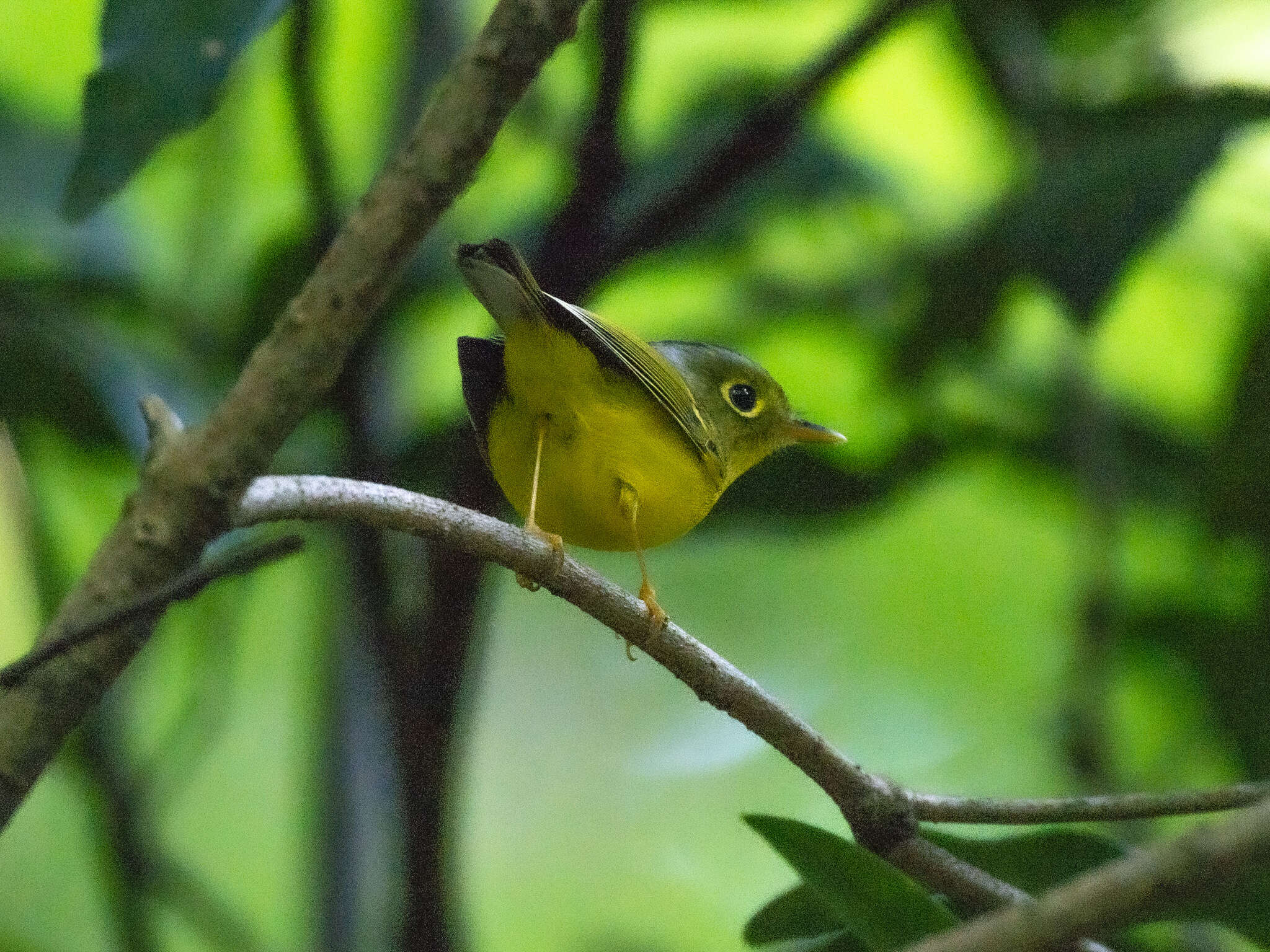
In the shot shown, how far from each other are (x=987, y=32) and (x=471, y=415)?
1.72 m

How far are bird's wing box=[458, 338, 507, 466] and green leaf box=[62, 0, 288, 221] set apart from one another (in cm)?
53

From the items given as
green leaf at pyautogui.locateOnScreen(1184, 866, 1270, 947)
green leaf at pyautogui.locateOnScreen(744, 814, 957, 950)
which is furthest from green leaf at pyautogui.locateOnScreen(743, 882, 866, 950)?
green leaf at pyautogui.locateOnScreen(1184, 866, 1270, 947)

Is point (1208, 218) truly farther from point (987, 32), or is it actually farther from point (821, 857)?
point (821, 857)

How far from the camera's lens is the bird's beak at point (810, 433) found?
243 cm

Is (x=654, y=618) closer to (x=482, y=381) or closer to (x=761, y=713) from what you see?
(x=761, y=713)

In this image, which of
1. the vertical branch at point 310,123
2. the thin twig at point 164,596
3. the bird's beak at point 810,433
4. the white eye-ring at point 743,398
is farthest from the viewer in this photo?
the bird's beak at point 810,433

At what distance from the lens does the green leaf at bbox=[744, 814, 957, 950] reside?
1.06 metres

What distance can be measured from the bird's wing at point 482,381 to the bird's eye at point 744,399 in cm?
51

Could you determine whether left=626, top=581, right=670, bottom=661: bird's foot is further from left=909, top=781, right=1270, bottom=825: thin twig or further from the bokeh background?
the bokeh background

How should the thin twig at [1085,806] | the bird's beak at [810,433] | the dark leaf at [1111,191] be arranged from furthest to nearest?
the bird's beak at [810,433], the dark leaf at [1111,191], the thin twig at [1085,806]

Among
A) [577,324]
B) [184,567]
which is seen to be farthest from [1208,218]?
[184,567]

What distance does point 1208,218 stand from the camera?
122 inches

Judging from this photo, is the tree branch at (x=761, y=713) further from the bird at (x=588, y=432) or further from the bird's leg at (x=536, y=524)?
the bird at (x=588, y=432)

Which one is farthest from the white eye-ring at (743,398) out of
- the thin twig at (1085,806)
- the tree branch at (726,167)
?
the thin twig at (1085,806)
